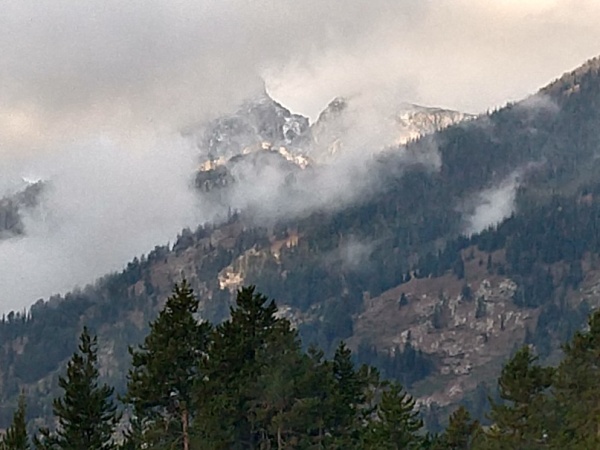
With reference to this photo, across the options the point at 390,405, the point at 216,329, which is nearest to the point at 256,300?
the point at 216,329

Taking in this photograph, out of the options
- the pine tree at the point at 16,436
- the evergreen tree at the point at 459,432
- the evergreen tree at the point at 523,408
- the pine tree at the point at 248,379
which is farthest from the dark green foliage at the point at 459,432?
the pine tree at the point at 16,436

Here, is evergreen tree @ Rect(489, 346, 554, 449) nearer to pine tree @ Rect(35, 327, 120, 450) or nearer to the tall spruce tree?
the tall spruce tree

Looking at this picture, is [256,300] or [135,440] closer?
[135,440]

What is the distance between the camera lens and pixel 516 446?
8394cm

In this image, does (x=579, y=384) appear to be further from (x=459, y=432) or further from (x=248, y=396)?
(x=248, y=396)

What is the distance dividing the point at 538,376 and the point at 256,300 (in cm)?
2230

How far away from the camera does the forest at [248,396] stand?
2940 inches

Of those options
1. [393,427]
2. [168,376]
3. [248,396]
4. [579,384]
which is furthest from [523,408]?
[168,376]

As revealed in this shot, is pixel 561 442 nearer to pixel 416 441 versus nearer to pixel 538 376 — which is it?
pixel 538 376

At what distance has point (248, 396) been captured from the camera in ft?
264

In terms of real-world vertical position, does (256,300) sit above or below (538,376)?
above

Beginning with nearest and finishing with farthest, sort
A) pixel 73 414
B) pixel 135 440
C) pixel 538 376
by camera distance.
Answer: pixel 73 414 < pixel 135 440 < pixel 538 376

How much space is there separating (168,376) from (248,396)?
613cm

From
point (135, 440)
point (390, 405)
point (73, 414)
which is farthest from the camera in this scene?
point (390, 405)
